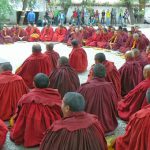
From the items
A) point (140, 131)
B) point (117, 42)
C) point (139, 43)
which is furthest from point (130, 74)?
point (117, 42)

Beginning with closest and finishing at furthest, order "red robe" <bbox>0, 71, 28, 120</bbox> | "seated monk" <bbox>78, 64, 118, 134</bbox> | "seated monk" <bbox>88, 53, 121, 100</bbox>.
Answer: "seated monk" <bbox>78, 64, 118, 134</bbox>, "red robe" <bbox>0, 71, 28, 120</bbox>, "seated monk" <bbox>88, 53, 121, 100</bbox>

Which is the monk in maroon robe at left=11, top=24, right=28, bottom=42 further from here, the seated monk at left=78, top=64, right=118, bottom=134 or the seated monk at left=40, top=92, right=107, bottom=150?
the seated monk at left=40, top=92, right=107, bottom=150

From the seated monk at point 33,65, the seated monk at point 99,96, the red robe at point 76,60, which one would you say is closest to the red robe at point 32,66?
the seated monk at point 33,65

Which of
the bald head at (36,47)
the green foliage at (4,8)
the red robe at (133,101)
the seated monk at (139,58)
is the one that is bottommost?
the red robe at (133,101)

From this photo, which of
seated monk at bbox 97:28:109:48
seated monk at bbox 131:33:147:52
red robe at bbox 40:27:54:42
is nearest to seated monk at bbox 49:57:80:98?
seated monk at bbox 131:33:147:52

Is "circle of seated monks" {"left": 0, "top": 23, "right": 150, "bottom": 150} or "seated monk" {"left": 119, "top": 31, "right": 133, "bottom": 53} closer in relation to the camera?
"circle of seated monks" {"left": 0, "top": 23, "right": 150, "bottom": 150}

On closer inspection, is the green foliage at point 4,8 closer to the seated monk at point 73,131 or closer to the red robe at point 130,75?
the red robe at point 130,75

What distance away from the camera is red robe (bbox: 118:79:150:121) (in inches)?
271

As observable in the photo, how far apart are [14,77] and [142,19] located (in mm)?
26814

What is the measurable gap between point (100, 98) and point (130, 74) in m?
2.75

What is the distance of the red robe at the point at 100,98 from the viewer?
632cm

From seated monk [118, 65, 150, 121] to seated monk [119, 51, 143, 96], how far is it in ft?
4.67

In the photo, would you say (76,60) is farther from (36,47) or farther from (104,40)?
(104,40)

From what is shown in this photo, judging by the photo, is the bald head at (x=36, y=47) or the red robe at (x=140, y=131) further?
the bald head at (x=36, y=47)
